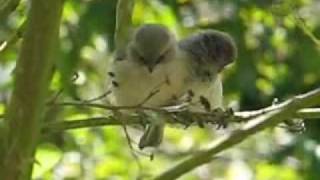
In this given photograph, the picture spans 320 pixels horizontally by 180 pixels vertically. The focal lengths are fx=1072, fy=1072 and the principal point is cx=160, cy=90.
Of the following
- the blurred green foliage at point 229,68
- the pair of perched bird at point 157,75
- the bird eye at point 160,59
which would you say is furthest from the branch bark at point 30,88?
the blurred green foliage at point 229,68

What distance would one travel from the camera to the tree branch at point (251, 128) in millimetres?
1636

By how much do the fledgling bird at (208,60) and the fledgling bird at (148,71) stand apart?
0.03 m

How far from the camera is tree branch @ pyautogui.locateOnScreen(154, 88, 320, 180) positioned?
1.64m

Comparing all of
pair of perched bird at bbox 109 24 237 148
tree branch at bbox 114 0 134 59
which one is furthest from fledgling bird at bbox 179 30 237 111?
tree branch at bbox 114 0 134 59

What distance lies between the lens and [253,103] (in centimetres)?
311

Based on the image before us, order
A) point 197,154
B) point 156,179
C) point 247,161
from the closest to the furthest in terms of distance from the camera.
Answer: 1. point 156,179
2. point 197,154
3. point 247,161

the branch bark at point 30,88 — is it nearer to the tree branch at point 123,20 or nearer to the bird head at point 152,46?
the tree branch at point 123,20

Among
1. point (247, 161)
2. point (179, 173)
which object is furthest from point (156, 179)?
point (247, 161)

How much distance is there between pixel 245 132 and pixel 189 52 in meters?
0.62

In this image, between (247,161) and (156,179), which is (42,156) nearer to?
(156,179)

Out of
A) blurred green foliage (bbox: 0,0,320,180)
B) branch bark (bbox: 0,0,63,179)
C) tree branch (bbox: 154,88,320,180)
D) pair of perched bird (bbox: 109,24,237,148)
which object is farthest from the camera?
blurred green foliage (bbox: 0,0,320,180)

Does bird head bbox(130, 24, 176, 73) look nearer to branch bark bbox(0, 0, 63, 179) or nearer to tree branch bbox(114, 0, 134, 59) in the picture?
tree branch bbox(114, 0, 134, 59)

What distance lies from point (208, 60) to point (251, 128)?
0.62 metres

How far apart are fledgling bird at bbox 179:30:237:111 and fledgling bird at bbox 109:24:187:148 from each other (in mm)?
34
